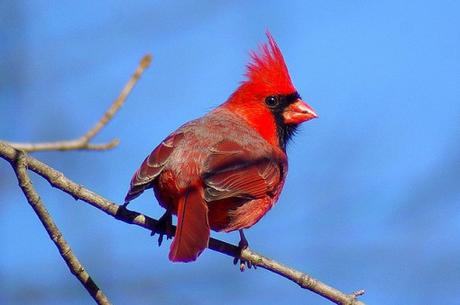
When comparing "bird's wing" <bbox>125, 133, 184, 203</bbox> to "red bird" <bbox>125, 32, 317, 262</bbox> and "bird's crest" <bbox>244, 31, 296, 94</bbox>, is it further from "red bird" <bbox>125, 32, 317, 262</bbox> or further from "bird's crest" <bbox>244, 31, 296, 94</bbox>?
"bird's crest" <bbox>244, 31, 296, 94</bbox>

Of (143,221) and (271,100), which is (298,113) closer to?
(271,100)

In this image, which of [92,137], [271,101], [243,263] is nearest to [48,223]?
[92,137]

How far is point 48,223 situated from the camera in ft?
6.93

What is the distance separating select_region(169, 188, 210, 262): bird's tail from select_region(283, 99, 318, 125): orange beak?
1104 millimetres

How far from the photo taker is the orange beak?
3.83 m

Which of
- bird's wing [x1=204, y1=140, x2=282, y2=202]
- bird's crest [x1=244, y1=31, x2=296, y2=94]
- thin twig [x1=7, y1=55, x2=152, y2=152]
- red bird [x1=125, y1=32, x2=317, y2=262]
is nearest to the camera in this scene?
thin twig [x1=7, y1=55, x2=152, y2=152]

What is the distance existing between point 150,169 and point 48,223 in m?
0.82

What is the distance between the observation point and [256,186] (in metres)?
A: 3.16

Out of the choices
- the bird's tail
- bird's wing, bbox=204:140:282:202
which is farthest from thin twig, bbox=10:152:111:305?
bird's wing, bbox=204:140:282:202

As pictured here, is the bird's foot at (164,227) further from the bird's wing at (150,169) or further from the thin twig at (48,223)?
the thin twig at (48,223)

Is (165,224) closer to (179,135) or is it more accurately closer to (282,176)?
(179,135)

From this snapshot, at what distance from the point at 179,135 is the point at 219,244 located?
0.59m

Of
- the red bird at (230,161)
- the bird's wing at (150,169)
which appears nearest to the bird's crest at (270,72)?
the red bird at (230,161)

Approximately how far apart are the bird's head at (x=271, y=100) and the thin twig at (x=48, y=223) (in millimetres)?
1752
